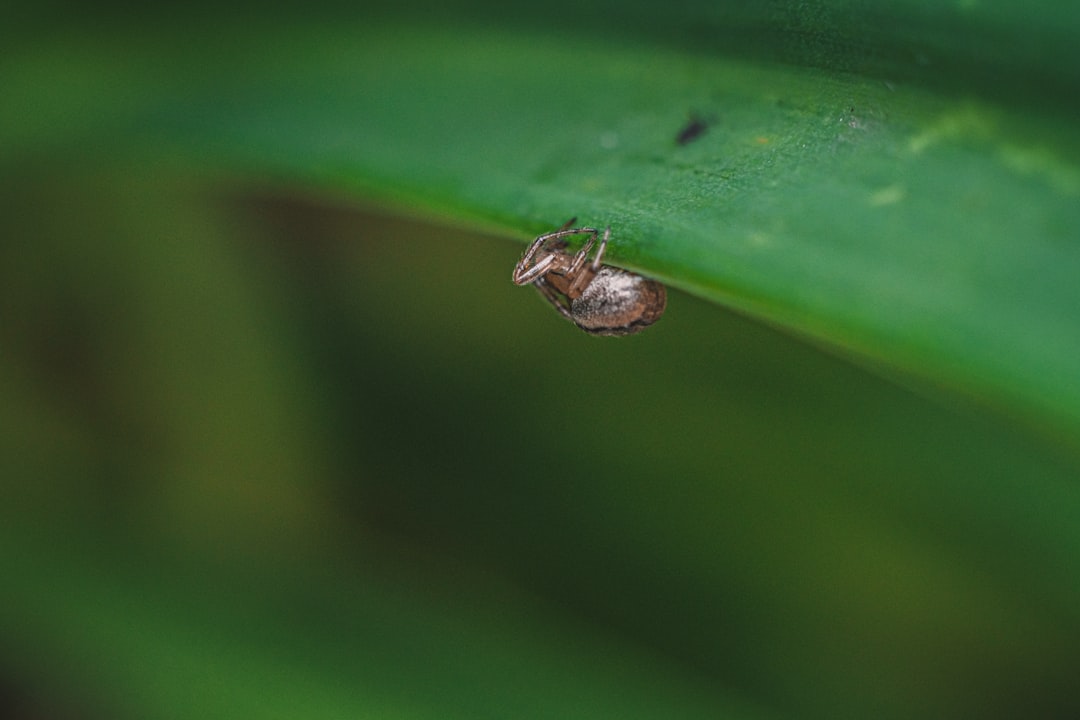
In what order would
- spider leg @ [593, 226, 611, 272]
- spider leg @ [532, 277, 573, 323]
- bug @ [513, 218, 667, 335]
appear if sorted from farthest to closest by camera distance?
spider leg @ [532, 277, 573, 323]
bug @ [513, 218, 667, 335]
spider leg @ [593, 226, 611, 272]

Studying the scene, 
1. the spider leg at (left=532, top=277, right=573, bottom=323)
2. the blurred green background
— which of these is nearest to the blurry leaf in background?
the blurred green background

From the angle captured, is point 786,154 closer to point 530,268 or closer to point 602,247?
point 602,247

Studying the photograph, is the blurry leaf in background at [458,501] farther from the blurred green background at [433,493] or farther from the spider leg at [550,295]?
the spider leg at [550,295]

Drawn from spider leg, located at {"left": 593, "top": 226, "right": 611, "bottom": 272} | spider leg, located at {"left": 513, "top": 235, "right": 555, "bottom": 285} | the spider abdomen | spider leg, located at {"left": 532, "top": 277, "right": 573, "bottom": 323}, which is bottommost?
spider leg, located at {"left": 593, "top": 226, "right": 611, "bottom": 272}

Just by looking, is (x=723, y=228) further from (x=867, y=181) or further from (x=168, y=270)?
(x=168, y=270)

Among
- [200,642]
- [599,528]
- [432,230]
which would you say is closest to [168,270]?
[432,230]

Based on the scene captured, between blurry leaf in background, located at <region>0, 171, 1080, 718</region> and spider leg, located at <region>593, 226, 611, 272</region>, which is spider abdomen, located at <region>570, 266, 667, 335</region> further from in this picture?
blurry leaf in background, located at <region>0, 171, 1080, 718</region>

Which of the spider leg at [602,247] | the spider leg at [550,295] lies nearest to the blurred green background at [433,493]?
the spider leg at [550,295]

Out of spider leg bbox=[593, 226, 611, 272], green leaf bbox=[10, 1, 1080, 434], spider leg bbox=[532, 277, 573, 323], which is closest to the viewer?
green leaf bbox=[10, 1, 1080, 434]
